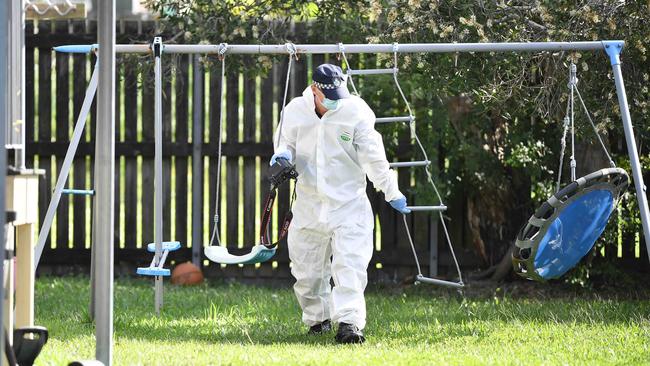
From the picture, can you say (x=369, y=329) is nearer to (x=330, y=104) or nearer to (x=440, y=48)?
(x=330, y=104)

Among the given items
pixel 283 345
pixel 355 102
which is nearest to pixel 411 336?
pixel 283 345

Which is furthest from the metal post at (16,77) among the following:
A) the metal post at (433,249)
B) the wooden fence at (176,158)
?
the metal post at (433,249)

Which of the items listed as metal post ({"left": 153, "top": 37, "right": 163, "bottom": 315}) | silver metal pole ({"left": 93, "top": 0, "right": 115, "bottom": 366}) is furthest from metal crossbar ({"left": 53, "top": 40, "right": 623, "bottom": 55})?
silver metal pole ({"left": 93, "top": 0, "right": 115, "bottom": 366})

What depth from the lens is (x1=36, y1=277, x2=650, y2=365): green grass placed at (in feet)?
20.4

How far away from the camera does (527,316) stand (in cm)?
820

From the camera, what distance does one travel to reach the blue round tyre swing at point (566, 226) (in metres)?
6.84

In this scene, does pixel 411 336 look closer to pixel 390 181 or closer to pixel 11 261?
pixel 390 181

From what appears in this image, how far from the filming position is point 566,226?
Result: 7.04 meters

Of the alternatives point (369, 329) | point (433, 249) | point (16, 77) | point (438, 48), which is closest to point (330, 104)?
point (438, 48)

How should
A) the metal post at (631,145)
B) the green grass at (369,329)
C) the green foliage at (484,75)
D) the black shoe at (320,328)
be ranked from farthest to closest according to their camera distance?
1. the green foliage at (484,75)
2. the black shoe at (320,328)
3. the metal post at (631,145)
4. the green grass at (369,329)

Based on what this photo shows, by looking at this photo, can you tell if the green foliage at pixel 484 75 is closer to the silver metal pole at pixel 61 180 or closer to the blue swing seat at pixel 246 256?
the silver metal pole at pixel 61 180

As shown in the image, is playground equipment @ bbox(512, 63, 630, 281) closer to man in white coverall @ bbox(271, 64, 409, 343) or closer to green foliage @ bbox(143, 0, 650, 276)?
man in white coverall @ bbox(271, 64, 409, 343)

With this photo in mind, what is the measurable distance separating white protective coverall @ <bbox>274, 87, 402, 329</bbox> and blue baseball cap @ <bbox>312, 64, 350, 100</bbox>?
9cm

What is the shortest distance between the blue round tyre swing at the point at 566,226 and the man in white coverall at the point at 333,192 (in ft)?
3.00
